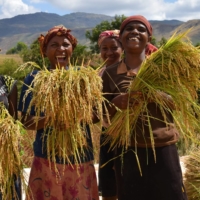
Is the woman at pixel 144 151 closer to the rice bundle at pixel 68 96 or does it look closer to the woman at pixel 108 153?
the rice bundle at pixel 68 96

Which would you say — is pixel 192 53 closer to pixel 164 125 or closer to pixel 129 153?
pixel 164 125

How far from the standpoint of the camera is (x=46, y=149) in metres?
2.26

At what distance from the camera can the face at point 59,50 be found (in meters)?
2.41

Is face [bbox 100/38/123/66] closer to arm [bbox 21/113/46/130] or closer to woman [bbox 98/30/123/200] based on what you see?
woman [bbox 98/30/123/200]

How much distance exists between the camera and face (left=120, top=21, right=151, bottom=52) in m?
2.32

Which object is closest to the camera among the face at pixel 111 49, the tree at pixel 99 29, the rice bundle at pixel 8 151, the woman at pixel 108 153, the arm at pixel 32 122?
the rice bundle at pixel 8 151

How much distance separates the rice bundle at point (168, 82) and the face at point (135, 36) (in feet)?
0.45

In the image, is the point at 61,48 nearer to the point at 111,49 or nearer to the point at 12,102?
the point at 12,102

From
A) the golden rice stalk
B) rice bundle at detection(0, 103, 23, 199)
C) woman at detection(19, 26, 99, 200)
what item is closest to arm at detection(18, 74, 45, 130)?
woman at detection(19, 26, 99, 200)

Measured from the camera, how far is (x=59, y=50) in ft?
7.88

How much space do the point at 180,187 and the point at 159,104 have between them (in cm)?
56

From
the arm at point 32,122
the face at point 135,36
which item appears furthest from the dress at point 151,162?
the arm at point 32,122

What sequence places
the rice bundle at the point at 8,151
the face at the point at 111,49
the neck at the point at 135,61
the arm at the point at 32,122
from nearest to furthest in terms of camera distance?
1. the rice bundle at the point at 8,151
2. the arm at the point at 32,122
3. the neck at the point at 135,61
4. the face at the point at 111,49

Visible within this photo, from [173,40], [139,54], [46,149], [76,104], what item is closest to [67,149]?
[46,149]
